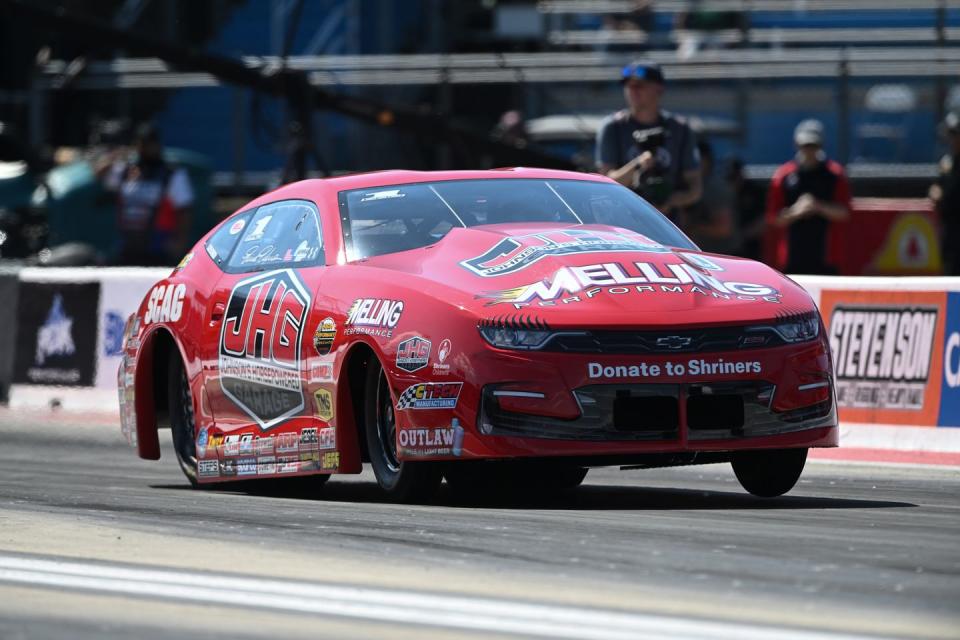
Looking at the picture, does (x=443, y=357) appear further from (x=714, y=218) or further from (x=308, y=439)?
(x=714, y=218)

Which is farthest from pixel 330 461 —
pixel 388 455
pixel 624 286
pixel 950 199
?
pixel 950 199

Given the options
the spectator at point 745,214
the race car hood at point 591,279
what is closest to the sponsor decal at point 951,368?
the race car hood at point 591,279

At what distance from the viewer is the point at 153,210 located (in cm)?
1861

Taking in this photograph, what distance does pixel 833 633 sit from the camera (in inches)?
194

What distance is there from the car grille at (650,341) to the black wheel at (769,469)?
693 millimetres

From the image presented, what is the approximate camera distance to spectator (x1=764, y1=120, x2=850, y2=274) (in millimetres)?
16266

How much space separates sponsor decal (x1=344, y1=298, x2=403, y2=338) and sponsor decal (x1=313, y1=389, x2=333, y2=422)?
321mm

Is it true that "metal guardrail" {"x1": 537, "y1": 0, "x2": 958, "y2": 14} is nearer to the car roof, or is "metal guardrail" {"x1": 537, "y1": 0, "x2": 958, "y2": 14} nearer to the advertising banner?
the advertising banner

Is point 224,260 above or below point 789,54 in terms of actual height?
below

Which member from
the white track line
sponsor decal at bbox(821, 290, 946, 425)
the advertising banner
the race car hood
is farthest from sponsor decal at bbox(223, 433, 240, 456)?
the advertising banner

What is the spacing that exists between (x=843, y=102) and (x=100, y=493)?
12.0 meters

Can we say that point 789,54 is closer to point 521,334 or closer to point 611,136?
point 611,136

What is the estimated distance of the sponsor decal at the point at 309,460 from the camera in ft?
28.4

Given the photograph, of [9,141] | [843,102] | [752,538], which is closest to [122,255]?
[9,141]
